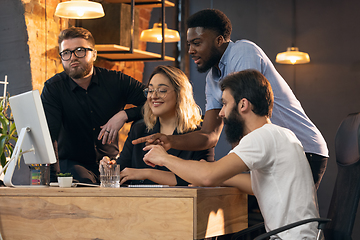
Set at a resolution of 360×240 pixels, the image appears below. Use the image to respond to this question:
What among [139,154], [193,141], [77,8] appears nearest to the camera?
[193,141]

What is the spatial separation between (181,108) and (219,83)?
1.36 ft

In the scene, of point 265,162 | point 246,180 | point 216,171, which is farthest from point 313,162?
point 216,171

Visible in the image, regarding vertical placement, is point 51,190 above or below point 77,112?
below

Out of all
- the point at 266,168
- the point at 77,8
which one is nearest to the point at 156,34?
the point at 77,8

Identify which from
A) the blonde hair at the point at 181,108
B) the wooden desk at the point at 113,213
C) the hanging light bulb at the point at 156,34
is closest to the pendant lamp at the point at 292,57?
the hanging light bulb at the point at 156,34

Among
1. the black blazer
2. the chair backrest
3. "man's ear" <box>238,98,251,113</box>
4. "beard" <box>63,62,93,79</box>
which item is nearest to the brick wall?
"beard" <box>63,62,93,79</box>

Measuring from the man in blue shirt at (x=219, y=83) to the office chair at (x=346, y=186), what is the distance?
22cm

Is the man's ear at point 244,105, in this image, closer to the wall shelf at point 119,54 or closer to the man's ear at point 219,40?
the man's ear at point 219,40

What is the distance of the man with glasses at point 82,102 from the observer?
2.73 m

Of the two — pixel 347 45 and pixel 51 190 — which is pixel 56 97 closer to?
pixel 51 190

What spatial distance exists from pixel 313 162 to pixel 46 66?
7.42 ft

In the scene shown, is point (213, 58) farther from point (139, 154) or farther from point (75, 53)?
point (75, 53)

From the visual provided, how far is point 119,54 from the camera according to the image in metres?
4.06

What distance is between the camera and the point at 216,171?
155 centimetres
